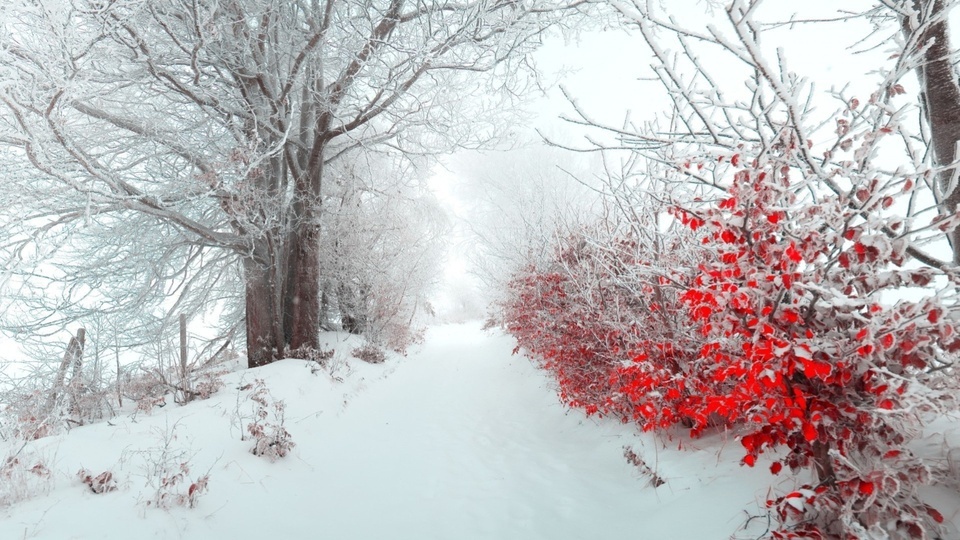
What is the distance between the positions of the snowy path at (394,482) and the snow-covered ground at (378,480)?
0.05ft

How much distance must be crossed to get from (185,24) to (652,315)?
626 cm

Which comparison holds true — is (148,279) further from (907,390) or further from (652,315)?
(907,390)

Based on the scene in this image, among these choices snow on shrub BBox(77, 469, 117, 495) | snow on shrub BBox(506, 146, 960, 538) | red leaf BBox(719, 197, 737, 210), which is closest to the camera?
Result: snow on shrub BBox(506, 146, 960, 538)

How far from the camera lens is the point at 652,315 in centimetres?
412

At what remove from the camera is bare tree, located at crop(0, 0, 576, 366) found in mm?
3988

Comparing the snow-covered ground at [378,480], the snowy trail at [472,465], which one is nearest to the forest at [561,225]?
the snow-covered ground at [378,480]

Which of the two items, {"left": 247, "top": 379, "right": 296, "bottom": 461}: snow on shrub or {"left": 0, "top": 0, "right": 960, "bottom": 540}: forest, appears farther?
{"left": 247, "top": 379, "right": 296, "bottom": 461}: snow on shrub

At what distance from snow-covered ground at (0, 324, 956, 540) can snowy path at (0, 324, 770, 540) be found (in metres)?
0.01

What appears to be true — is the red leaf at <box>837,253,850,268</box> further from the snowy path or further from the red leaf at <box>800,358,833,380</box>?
the snowy path

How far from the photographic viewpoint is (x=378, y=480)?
4219 mm

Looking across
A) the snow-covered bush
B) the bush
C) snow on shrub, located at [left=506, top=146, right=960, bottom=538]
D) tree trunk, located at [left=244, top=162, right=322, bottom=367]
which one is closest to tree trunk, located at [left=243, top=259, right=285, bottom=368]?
tree trunk, located at [left=244, top=162, right=322, bottom=367]

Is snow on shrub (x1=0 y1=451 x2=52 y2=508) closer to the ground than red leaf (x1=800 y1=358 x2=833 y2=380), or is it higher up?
closer to the ground

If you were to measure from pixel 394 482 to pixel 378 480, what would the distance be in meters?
0.18

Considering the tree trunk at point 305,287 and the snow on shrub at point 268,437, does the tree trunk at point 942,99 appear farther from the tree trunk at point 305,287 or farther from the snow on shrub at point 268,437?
the tree trunk at point 305,287
